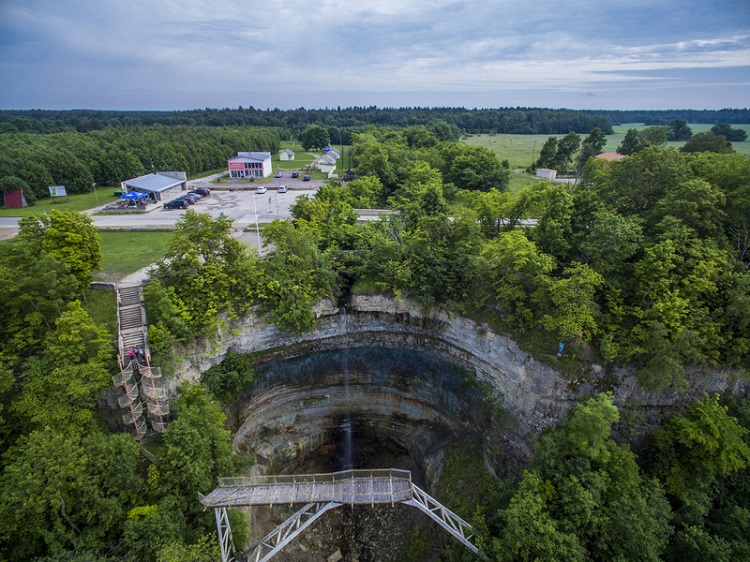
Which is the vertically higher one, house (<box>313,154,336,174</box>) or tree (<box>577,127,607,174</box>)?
tree (<box>577,127,607,174</box>)

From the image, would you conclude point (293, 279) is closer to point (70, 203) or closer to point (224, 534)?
point (224, 534)

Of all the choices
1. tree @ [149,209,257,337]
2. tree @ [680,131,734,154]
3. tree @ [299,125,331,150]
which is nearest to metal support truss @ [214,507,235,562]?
tree @ [149,209,257,337]

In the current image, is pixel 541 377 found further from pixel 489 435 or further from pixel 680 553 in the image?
pixel 680 553

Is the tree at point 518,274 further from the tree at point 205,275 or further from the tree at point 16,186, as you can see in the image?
the tree at point 16,186

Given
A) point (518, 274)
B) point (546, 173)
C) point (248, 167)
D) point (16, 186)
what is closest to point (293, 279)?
point (518, 274)

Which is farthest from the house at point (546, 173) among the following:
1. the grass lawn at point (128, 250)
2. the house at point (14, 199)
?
the house at point (14, 199)

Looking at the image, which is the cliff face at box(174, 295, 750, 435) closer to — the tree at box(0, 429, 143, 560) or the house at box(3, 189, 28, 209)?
the tree at box(0, 429, 143, 560)
